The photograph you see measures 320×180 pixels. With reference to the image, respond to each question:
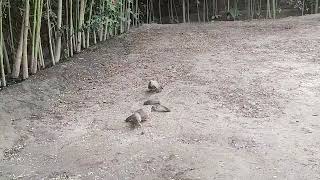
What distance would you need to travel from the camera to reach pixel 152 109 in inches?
167

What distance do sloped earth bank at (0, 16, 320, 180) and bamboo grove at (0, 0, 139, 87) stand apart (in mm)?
185

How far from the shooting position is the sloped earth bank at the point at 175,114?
3.30 m

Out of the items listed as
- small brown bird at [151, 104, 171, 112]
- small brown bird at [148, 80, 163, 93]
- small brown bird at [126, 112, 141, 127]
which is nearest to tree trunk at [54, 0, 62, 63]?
small brown bird at [148, 80, 163, 93]

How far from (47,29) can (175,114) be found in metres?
2.25

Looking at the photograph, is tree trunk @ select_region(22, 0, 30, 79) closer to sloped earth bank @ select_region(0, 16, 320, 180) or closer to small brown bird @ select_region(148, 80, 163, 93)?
sloped earth bank @ select_region(0, 16, 320, 180)

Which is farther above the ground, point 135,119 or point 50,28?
point 50,28

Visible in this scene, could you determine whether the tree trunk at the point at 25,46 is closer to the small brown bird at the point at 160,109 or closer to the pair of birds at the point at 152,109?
the pair of birds at the point at 152,109

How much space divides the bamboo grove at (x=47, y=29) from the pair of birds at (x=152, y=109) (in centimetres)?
140

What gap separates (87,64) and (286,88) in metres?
2.38

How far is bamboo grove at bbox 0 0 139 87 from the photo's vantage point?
496cm

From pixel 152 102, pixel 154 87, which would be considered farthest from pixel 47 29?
pixel 152 102

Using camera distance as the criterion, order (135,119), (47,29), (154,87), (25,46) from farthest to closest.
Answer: (47,29) → (25,46) → (154,87) → (135,119)

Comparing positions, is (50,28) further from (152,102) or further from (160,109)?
(160,109)

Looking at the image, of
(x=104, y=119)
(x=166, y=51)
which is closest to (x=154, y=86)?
(x=104, y=119)
